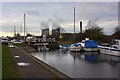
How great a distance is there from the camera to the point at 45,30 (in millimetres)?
98375

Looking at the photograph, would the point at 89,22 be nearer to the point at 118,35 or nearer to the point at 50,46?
the point at 118,35

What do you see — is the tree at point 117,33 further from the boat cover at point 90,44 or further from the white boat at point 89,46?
the white boat at point 89,46

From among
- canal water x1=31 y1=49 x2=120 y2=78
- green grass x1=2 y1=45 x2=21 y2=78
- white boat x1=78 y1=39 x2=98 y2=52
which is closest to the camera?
green grass x1=2 y1=45 x2=21 y2=78

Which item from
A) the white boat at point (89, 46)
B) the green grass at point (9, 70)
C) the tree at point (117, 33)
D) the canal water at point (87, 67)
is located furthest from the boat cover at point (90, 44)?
the green grass at point (9, 70)

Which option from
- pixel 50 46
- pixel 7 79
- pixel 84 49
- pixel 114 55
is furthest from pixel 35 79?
pixel 50 46

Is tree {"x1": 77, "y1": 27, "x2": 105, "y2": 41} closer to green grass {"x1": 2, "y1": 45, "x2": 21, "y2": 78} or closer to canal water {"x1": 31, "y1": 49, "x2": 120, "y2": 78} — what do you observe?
canal water {"x1": 31, "y1": 49, "x2": 120, "y2": 78}

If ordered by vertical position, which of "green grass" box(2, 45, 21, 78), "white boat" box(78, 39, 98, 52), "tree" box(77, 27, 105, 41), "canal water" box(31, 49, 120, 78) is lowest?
"canal water" box(31, 49, 120, 78)

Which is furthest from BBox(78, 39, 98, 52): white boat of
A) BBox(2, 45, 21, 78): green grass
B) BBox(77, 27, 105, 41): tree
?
BBox(2, 45, 21, 78): green grass

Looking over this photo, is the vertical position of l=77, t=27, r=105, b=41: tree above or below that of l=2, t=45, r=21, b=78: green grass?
above

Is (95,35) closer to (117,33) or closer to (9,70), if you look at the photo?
(117,33)

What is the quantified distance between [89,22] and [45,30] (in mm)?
53726

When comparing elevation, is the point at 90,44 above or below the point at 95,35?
below

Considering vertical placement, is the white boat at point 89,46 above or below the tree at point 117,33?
below

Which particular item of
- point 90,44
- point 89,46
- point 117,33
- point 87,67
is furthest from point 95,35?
point 87,67
